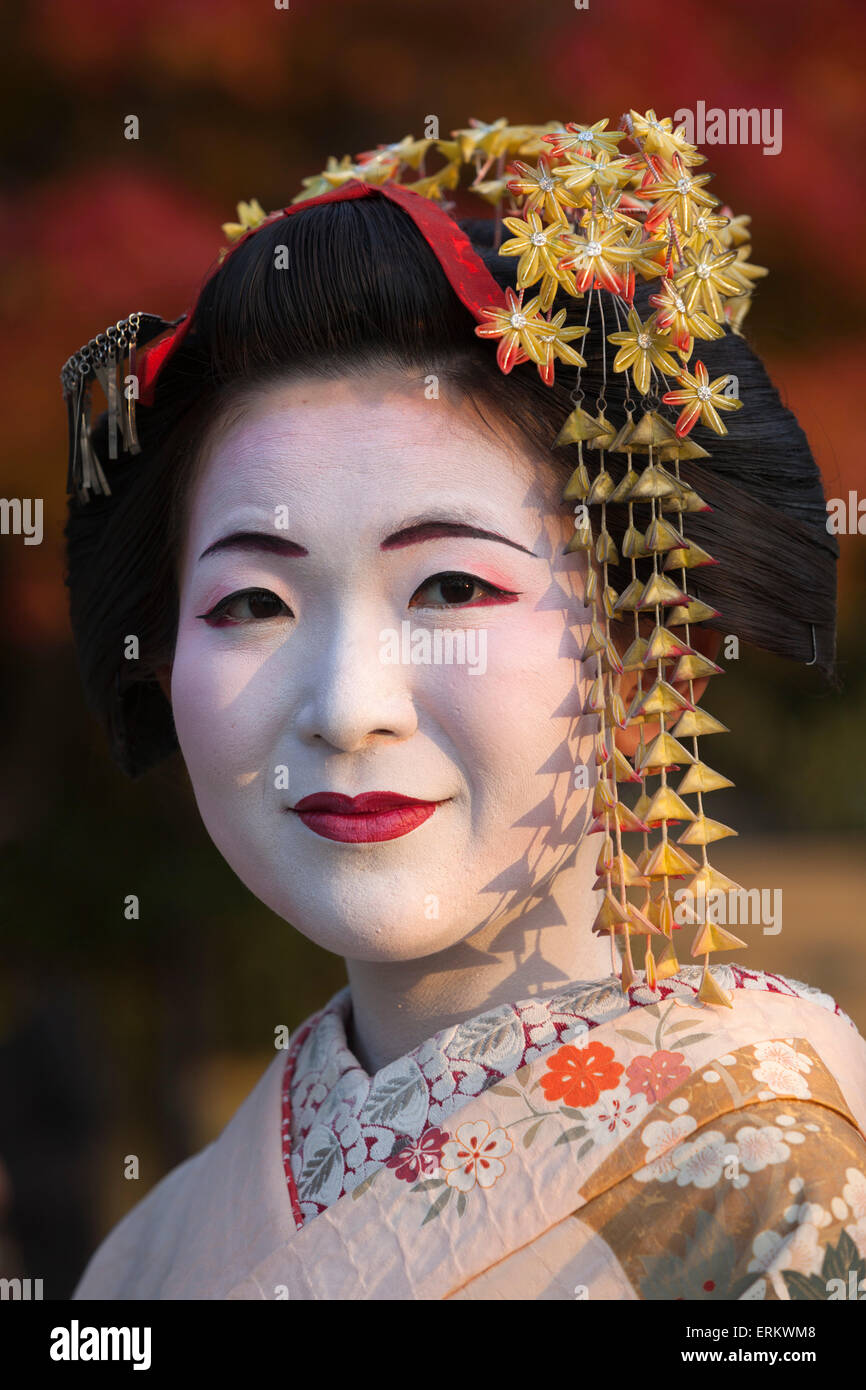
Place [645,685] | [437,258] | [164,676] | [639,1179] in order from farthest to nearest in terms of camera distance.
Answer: [164,676], [645,685], [437,258], [639,1179]

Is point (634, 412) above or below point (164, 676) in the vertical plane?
above

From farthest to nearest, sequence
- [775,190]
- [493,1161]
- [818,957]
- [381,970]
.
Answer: [818,957] → [775,190] → [381,970] → [493,1161]

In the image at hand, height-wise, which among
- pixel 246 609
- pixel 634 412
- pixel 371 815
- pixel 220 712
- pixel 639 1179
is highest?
pixel 634 412

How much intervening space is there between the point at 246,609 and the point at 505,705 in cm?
29

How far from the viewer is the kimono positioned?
4.00 ft

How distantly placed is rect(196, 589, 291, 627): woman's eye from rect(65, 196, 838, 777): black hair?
19 centimetres

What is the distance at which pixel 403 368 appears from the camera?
4.54 feet

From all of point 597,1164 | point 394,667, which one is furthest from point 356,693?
point 597,1164

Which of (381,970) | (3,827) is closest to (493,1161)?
(381,970)

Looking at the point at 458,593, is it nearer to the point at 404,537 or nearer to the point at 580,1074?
the point at 404,537

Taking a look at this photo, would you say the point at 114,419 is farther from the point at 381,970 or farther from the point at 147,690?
the point at 381,970

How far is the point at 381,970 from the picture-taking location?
1.51 m

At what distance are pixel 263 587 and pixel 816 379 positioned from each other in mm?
1580

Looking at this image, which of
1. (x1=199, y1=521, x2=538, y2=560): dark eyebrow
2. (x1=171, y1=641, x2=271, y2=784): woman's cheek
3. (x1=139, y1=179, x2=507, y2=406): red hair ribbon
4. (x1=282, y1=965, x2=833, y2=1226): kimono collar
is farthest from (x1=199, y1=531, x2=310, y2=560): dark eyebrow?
A: (x1=282, y1=965, x2=833, y2=1226): kimono collar
